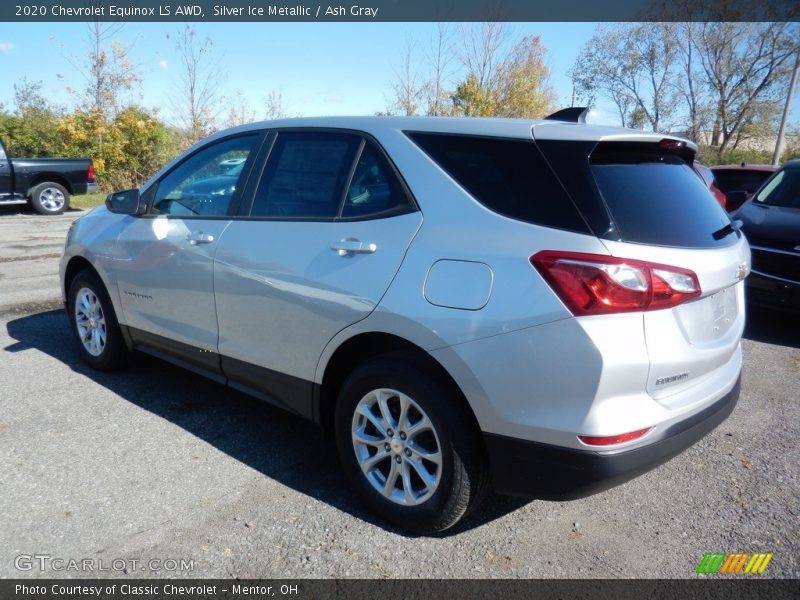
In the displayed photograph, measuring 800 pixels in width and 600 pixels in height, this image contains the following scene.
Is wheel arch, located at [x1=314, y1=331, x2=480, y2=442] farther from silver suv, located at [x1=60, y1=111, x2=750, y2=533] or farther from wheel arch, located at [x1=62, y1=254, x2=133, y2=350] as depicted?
wheel arch, located at [x1=62, y1=254, x2=133, y2=350]

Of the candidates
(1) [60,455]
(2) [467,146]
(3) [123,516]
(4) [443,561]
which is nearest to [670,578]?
(4) [443,561]

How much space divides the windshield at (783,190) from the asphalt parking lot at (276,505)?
2.99 metres

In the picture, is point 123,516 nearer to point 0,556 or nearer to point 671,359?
point 0,556

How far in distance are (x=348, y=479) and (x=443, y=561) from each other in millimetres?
655

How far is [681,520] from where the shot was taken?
9.93 ft

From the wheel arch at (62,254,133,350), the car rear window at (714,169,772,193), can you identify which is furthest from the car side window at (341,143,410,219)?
the car rear window at (714,169,772,193)

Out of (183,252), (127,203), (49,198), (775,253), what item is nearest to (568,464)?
(183,252)

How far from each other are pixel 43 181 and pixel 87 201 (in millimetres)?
3485

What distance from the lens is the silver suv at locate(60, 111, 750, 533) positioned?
235 centimetres

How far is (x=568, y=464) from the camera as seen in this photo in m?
2.40

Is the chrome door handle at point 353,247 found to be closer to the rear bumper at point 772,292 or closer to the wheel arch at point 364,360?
the wheel arch at point 364,360

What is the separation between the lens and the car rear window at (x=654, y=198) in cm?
249

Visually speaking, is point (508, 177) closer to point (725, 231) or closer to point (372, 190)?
point (372, 190)

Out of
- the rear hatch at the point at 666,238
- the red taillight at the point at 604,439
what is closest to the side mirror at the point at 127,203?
the rear hatch at the point at 666,238
